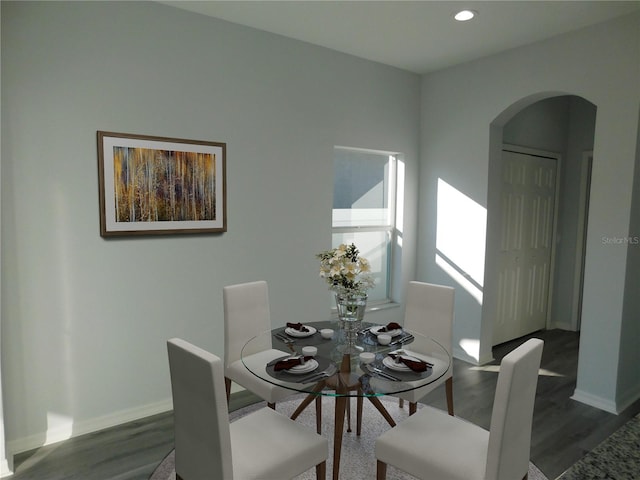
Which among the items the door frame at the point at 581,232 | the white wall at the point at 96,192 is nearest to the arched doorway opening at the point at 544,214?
the door frame at the point at 581,232

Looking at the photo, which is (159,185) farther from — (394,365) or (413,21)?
(413,21)

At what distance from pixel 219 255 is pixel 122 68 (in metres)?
1.41

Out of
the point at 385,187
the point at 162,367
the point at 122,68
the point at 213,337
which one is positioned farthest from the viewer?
the point at 385,187

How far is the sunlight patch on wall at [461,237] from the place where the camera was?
404 cm

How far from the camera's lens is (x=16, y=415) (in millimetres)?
2574

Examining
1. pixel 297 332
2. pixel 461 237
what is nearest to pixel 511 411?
pixel 297 332

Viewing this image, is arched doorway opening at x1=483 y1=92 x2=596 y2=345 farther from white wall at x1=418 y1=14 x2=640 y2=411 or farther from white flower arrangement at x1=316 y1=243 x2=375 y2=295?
white flower arrangement at x1=316 y1=243 x2=375 y2=295

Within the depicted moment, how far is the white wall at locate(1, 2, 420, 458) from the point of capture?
2.53 metres

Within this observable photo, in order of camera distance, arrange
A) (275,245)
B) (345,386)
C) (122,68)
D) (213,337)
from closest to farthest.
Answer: (345,386) → (122,68) → (213,337) → (275,245)

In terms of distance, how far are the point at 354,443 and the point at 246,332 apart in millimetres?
983

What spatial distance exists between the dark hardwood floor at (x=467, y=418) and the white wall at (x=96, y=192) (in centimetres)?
16

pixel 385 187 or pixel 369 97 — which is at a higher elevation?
pixel 369 97

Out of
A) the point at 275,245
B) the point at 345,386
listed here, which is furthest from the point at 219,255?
the point at 345,386

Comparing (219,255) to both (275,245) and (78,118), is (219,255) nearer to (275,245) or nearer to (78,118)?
(275,245)
